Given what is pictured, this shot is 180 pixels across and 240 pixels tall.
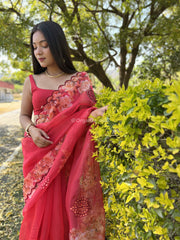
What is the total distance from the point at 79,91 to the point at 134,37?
4.10 meters

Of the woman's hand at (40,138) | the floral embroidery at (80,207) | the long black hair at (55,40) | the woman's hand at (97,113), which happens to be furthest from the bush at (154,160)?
the long black hair at (55,40)

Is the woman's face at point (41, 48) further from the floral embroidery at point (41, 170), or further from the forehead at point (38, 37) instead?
the floral embroidery at point (41, 170)

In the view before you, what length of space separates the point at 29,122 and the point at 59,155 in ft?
1.46

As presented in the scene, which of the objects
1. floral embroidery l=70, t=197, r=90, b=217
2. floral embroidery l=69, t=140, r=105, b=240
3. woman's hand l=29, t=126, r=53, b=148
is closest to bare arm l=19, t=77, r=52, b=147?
woman's hand l=29, t=126, r=53, b=148

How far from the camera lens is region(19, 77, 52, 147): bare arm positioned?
1527mm

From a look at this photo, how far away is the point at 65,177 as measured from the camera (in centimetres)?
158

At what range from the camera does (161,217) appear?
77 centimetres

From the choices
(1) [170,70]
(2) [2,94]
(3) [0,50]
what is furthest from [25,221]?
(2) [2,94]

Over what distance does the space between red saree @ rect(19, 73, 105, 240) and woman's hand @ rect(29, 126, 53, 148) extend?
0.14 feet

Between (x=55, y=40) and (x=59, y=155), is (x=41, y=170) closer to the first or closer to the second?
(x=59, y=155)

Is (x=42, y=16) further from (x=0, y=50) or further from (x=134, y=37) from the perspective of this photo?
(x=134, y=37)

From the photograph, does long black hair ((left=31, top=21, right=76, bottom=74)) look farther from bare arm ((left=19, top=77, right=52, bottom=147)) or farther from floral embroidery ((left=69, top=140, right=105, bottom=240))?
floral embroidery ((left=69, top=140, right=105, bottom=240))

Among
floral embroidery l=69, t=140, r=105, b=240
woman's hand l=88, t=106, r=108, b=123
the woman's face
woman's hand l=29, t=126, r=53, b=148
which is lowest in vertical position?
floral embroidery l=69, t=140, r=105, b=240

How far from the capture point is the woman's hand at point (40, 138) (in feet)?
4.98
